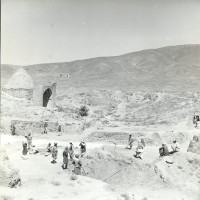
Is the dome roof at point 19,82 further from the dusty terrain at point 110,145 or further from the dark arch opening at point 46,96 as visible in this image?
the dark arch opening at point 46,96

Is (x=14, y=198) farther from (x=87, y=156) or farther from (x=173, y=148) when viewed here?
(x=173, y=148)

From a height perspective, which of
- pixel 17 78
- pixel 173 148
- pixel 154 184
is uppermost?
pixel 17 78

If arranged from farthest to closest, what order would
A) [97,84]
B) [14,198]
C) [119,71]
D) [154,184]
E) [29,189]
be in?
1. [119,71]
2. [97,84]
3. [154,184]
4. [29,189]
5. [14,198]

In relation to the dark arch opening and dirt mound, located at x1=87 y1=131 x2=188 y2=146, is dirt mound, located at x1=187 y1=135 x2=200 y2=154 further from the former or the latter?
the dark arch opening

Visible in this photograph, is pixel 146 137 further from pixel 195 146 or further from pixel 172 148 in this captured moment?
pixel 172 148

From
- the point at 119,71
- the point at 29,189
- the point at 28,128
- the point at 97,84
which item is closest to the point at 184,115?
the point at 28,128

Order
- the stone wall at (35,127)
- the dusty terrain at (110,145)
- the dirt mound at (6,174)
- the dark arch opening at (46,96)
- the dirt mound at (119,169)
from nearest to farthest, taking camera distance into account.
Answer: the dirt mound at (6,174) < the dusty terrain at (110,145) < the dirt mound at (119,169) < the stone wall at (35,127) < the dark arch opening at (46,96)

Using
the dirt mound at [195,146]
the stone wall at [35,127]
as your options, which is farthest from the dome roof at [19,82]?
the dirt mound at [195,146]
